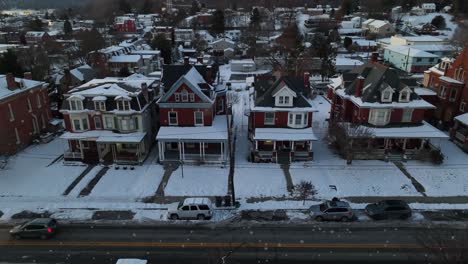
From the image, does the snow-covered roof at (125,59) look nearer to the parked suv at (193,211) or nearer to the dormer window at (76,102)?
the dormer window at (76,102)

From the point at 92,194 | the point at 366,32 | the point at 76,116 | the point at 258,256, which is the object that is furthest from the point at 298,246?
the point at 366,32

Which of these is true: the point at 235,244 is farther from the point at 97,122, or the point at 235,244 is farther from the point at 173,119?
the point at 97,122

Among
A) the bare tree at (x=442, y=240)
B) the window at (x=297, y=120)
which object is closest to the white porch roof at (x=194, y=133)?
the window at (x=297, y=120)

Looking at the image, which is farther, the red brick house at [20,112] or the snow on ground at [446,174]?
the red brick house at [20,112]

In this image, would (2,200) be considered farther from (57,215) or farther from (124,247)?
(124,247)

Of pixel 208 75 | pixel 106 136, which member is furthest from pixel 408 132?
pixel 106 136
